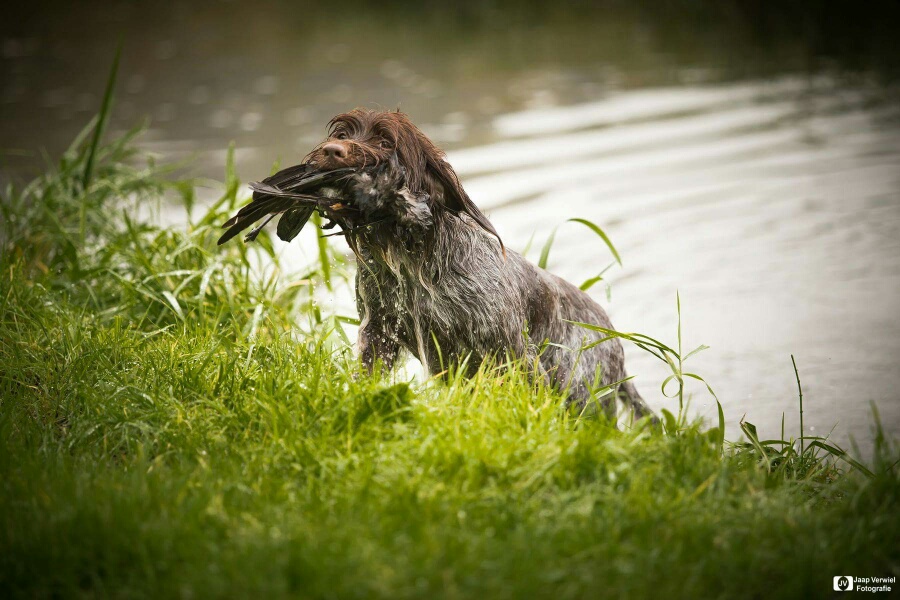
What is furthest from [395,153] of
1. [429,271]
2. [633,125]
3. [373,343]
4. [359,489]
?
[633,125]

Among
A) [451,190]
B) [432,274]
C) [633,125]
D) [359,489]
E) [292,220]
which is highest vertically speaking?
[633,125]

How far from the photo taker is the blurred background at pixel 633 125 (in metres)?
6.55

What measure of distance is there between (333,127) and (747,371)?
3.48 m

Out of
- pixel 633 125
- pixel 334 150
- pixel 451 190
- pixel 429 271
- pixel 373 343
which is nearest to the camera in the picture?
pixel 334 150

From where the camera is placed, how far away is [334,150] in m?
3.44

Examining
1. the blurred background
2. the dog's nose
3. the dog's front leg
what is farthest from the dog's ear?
the blurred background

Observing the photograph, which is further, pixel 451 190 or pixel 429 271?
pixel 429 271

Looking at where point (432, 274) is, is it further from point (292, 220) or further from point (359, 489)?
point (359, 489)

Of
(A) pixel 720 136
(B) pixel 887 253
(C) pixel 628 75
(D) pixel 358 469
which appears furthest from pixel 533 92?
(D) pixel 358 469

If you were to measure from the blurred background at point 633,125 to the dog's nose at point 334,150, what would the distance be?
9.64ft

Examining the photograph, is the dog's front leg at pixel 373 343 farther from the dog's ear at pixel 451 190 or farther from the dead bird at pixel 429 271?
the dog's ear at pixel 451 190

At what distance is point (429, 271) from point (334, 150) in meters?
0.67

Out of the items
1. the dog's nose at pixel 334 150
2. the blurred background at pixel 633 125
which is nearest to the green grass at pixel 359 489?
the dog's nose at pixel 334 150

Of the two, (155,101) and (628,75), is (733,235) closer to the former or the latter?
(628,75)
